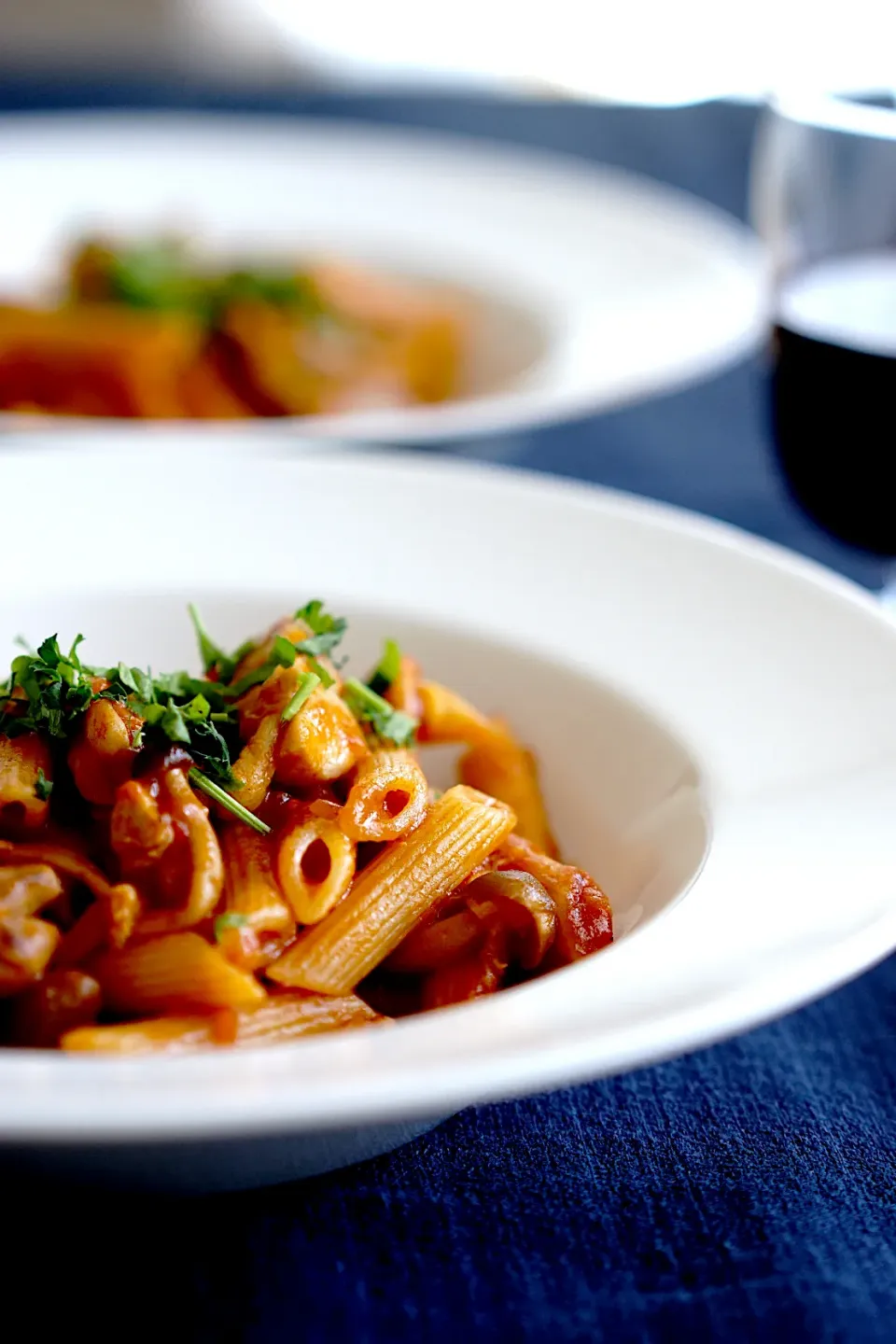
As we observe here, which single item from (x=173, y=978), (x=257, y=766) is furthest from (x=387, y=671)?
(x=173, y=978)

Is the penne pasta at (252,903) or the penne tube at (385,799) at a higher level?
the penne tube at (385,799)

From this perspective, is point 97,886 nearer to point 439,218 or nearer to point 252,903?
point 252,903

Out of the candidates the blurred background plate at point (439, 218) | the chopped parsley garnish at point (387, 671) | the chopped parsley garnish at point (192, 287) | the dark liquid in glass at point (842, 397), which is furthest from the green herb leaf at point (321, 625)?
the chopped parsley garnish at point (192, 287)

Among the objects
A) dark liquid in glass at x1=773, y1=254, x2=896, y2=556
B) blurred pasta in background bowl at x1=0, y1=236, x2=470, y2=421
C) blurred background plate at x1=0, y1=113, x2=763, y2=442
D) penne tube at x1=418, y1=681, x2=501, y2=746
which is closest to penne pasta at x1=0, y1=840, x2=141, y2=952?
penne tube at x1=418, y1=681, x2=501, y2=746

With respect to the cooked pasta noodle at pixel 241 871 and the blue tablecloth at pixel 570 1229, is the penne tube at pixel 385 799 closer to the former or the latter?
the cooked pasta noodle at pixel 241 871

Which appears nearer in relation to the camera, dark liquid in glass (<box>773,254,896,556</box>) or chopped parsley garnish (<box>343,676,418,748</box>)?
chopped parsley garnish (<box>343,676,418,748</box>)

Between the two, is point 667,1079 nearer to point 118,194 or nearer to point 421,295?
point 421,295

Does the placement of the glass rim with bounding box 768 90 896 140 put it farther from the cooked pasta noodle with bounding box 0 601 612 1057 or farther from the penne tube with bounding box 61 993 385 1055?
the penne tube with bounding box 61 993 385 1055
